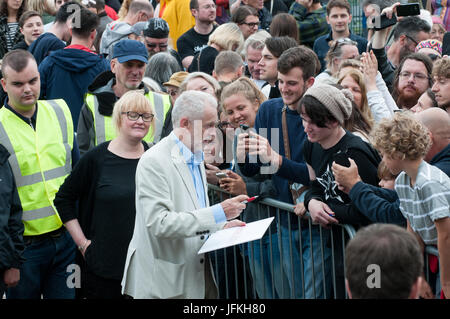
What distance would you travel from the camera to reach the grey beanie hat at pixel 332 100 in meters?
4.65

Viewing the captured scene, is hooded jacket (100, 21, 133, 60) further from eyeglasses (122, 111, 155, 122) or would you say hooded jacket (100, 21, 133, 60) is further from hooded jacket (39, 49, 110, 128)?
eyeglasses (122, 111, 155, 122)

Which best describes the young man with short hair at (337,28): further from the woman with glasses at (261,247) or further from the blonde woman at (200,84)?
the woman with glasses at (261,247)

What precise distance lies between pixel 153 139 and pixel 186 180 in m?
1.76

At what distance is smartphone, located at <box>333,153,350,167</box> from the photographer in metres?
4.51

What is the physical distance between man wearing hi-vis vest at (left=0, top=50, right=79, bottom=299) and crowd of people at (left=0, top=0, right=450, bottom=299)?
0.01m

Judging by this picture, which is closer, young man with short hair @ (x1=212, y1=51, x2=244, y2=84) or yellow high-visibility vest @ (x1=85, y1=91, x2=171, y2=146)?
yellow high-visibility vest @ (x1=85, y1=91, x2=171, y2=146)

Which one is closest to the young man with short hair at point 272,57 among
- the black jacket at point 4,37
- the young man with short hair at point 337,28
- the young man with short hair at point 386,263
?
the young man with short hair at point 337,28

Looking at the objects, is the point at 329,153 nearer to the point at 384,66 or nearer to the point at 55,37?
the point at 384,66

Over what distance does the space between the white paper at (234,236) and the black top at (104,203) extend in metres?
0.97

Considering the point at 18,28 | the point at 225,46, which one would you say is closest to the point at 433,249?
the point at 225,46

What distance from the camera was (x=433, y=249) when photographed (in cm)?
402

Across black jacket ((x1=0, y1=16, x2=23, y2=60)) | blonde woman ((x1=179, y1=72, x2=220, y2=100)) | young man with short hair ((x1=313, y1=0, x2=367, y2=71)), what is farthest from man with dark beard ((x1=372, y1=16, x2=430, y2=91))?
black jacket ((x1=0, y1=16, x2=23, y2=60))

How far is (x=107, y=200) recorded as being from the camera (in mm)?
4949

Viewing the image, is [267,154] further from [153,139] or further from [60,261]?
[60,261]
